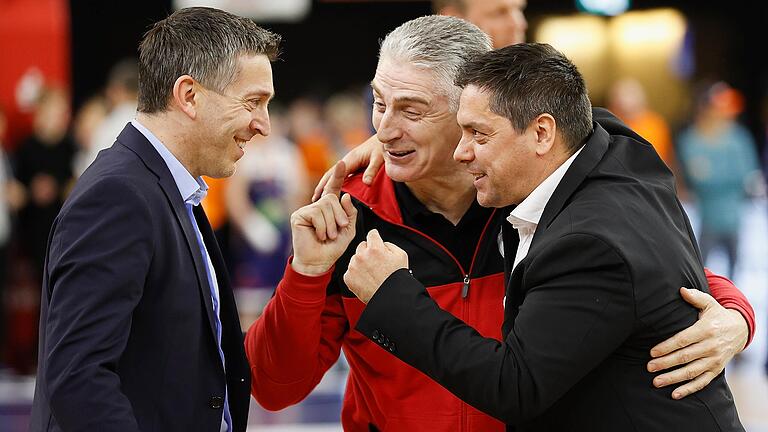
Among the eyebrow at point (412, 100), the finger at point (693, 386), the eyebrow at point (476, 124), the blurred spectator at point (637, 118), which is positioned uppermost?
the eyebrow at point (476, 124)

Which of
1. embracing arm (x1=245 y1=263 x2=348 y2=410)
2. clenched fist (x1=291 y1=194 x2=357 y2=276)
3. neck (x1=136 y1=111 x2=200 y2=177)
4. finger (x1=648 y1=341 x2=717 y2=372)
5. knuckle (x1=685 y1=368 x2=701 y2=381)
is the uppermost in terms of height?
neck (x1=136 y1=111 x2=200 y2=177)

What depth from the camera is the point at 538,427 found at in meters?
2.55

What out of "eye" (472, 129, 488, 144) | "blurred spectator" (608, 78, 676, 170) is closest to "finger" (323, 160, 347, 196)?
"eye" (472, 129, 488, 144)

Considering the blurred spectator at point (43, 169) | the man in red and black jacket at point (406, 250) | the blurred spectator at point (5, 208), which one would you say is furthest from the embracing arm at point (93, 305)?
the blurred spectator at point (43, 169)

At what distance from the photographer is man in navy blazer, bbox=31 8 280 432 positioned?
224 cm

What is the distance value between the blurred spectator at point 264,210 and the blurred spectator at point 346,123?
2.00 meters

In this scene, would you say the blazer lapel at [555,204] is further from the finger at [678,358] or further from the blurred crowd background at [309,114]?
the blurred crowd background at [309,114]

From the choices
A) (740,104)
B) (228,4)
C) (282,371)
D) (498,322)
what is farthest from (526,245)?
(740,104)

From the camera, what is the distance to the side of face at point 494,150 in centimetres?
260

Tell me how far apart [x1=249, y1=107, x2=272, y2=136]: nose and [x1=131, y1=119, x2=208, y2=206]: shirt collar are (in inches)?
8.7

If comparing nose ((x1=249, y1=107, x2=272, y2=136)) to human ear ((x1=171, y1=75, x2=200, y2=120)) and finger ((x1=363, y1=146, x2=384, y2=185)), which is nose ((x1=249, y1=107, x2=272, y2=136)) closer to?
human ear ((x1=171, y1=75, x2=200, y2=120))

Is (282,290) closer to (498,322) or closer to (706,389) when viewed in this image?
(498,322)

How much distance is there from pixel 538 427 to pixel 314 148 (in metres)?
9.41

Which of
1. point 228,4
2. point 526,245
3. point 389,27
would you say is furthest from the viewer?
point 389,27
